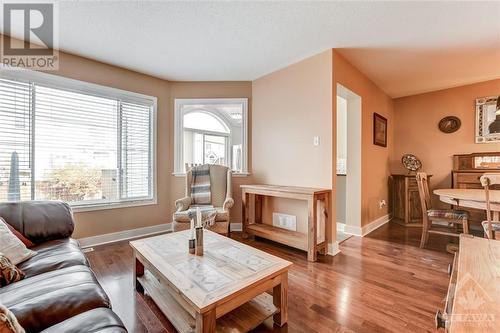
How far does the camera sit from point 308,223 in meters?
2.50

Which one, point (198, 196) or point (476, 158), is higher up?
point (476, 158)

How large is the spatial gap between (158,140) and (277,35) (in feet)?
7.75

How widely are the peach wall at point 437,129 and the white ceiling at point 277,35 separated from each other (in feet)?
2.25

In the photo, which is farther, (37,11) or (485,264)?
(37,11)

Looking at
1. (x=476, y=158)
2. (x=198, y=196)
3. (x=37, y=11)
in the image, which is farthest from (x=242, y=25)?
(x=476, y=158)

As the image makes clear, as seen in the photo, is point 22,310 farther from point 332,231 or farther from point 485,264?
point 332,231

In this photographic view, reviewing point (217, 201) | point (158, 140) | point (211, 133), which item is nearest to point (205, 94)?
point (211, 133)

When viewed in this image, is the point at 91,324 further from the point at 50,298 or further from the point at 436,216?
the point at 436,216

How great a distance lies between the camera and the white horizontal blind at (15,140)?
2.42m

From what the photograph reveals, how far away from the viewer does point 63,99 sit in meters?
2.80

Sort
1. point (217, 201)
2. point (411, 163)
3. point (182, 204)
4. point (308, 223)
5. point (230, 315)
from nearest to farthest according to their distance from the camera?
point (230, 315), point (308, 223), point (182, 204), point (217, 201), point (411, 163)

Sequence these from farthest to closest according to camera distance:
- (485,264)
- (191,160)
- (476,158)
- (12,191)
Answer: (191,160), (476,158), (12,191), (485,264)

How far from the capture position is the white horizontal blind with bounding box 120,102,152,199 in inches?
129

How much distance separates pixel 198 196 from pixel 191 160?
0.82 meters
